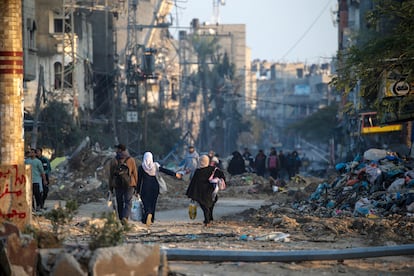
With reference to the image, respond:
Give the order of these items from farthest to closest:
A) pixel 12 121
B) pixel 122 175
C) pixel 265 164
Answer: pixel 265 164 → pixel 122 175 → pixel 12 121

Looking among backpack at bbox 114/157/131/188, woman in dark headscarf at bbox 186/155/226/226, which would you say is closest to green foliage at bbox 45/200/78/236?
backpack at bbox 114/157/131/188

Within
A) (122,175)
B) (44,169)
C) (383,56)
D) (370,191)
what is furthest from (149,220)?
(383,56)

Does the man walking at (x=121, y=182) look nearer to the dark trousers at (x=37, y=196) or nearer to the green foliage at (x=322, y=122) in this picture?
the dark trousers at (x=37, y=196)

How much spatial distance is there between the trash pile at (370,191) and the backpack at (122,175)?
498 centimetres

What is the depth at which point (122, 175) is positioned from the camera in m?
17.9

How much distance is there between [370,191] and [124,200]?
7.88 metres

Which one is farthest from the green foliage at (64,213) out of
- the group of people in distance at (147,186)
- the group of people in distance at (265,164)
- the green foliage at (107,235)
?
the group of people in distance at (265,164)

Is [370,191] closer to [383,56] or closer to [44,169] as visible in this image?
[383,56]

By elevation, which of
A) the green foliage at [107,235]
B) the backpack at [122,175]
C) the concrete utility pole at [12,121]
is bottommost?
the backpack at [122,175]

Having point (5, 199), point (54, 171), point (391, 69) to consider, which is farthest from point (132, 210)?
point (54, 171)

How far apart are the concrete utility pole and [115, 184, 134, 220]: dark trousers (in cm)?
494

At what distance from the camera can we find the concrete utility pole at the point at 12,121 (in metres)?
12.2

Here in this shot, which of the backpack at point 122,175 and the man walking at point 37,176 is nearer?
the backpack at point 122,175

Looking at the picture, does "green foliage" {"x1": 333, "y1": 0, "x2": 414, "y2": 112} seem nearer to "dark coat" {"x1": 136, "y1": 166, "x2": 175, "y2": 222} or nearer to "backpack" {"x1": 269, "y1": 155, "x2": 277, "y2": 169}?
"dark coat" {"x1": 136, "y1": 166, "x2": 175, "y2": 222}
